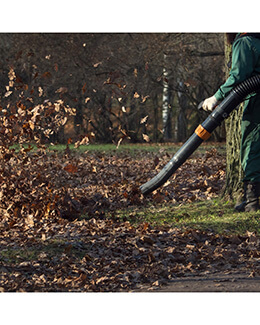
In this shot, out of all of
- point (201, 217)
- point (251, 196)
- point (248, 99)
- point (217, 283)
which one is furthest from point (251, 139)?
point (217, 283)

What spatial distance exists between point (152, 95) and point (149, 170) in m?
13.3

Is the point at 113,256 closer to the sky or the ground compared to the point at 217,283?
closer to the sky

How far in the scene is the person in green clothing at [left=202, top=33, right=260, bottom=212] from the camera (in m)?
6.68

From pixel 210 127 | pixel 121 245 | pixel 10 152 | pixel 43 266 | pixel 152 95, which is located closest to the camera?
pixel 43 266

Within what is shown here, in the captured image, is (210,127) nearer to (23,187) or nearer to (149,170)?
(23,187)

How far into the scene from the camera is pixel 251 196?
736cm

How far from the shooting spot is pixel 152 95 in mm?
24891

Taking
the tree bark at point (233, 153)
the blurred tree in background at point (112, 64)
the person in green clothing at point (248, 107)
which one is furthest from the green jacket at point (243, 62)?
the blurred tree in background at point (112, 64)

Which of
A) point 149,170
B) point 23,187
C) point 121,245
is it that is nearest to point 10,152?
point 23,187

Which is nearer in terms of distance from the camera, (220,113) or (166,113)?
(220,113)

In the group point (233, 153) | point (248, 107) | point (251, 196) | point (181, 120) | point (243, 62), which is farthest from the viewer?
point (181, 120)

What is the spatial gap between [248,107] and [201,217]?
64.0 inches

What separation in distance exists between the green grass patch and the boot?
4.4 inches

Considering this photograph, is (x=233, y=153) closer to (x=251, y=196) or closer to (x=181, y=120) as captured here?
(x=251, y=196)
